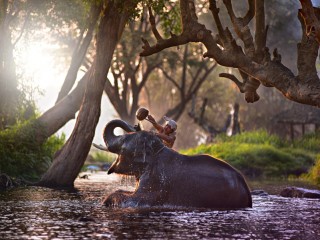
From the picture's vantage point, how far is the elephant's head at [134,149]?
47.8 ft

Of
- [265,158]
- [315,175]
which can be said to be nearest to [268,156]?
[265,158]

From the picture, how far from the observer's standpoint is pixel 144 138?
48.2ft

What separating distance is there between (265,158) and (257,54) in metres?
17.4

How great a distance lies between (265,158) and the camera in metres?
32.7

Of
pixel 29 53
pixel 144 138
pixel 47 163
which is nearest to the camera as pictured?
pixel 144 138

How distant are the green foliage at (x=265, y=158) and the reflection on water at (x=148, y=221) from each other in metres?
15.2

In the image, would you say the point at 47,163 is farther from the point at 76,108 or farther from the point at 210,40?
the point at 210,40

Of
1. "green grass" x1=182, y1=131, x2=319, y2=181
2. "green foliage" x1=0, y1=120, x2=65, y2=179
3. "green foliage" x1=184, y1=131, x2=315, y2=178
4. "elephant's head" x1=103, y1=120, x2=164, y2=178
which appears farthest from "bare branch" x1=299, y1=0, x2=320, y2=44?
"green foliage" x1=184, y1=131, x2=315, y2=178

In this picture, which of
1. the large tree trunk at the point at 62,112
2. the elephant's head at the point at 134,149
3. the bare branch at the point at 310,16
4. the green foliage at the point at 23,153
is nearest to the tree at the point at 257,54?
the bare branch at the point at 310,16

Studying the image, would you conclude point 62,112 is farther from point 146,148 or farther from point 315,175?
point 146,148

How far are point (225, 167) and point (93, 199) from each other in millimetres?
3708

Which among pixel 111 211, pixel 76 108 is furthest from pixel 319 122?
pixel 111 211

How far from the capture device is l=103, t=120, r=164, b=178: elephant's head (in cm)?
1457

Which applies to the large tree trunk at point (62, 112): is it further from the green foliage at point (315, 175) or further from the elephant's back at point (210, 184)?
the elephant's back at point (210, 184)
